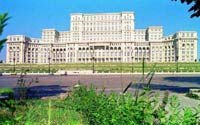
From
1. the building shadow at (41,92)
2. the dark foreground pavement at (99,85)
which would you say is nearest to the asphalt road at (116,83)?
the dark foreground pavement at (99,85)

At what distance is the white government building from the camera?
433ft

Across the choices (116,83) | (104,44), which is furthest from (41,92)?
(104,44)

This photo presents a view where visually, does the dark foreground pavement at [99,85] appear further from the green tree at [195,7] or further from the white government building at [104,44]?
the white government building at [104,44]

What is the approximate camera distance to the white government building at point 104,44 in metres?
132

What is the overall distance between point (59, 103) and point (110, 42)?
12374cm

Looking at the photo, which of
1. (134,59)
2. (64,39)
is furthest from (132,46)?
(64,39)

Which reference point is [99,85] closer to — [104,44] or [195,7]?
[195,7]

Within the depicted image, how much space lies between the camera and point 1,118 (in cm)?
198

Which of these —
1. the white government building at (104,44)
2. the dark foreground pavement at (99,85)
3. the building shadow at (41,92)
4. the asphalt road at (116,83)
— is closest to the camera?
the building shadow at (41,92)

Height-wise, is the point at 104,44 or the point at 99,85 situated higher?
the point at 104,44

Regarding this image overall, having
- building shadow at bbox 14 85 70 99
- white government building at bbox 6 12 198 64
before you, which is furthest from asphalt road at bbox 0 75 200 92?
white government building at bbox 6 12 198 64

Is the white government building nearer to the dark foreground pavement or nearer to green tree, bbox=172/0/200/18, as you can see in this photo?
the dark foreground pavement

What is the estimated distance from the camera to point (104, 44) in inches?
5212

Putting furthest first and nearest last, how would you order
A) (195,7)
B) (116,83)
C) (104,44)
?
(104,44), (116,83), (195,7)
